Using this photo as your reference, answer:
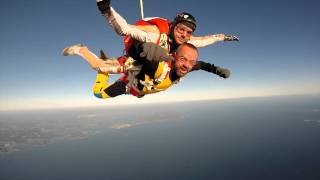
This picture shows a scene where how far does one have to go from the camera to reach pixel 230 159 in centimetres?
7556

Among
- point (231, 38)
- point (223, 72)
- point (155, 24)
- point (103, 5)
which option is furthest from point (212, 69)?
point (103, 5)

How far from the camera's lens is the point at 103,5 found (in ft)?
5.76

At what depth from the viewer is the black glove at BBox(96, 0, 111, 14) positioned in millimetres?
1712

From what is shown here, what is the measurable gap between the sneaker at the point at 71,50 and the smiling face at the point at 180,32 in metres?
2.29

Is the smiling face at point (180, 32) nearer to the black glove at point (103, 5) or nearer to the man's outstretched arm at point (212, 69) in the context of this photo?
the man's outstretched arm at point (212, 69)

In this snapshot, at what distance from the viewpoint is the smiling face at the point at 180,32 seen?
337 centimetres

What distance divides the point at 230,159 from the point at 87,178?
44.1 metres

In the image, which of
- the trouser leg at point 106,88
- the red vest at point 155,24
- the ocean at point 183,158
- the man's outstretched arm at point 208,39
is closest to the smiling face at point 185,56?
the red vest at point 155,24

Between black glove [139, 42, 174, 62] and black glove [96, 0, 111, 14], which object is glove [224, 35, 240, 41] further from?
black glove [96, 0, 111, 14]

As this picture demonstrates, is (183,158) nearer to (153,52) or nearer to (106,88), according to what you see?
(106,88)

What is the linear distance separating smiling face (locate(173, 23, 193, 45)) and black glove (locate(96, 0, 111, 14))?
1.66 meters

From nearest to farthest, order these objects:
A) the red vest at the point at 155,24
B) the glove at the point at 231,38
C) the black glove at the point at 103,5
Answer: the black glove at the point at 103,5 → the red vest at the point at 155,24 → the glove at the point at 231,38

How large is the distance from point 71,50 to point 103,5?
319 cm

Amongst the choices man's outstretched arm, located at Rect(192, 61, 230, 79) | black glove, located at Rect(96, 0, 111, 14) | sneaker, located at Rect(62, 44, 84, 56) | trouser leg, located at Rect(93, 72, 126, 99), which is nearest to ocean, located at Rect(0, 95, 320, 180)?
trouser leg, located at Rect(93, 72, 126, 99)
